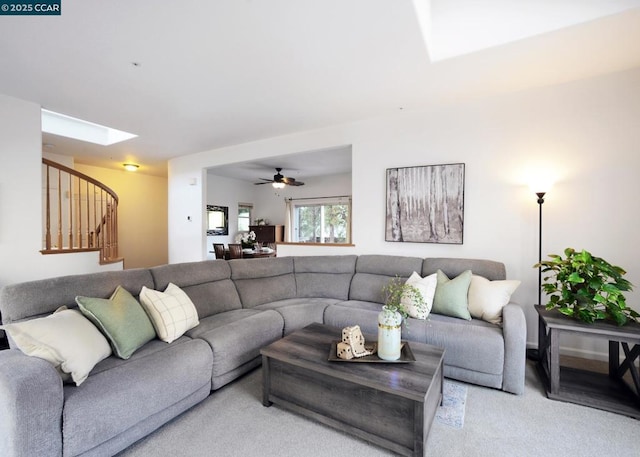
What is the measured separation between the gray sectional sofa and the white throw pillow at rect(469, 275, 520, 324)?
9 cm

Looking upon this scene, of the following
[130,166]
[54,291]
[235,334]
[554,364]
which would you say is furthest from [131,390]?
[130,166]

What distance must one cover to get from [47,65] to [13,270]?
2.18 meters

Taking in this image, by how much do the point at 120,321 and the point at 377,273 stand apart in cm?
249

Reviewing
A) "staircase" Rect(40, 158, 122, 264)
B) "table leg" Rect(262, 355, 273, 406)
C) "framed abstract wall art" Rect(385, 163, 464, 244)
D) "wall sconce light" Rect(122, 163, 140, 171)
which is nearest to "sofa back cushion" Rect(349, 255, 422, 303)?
"framed abstract wall art" Rect(385, 163, 464, 244)

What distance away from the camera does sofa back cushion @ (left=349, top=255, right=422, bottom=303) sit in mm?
3248

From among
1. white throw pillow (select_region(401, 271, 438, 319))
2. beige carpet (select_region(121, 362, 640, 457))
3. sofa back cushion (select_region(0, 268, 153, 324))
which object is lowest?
beige carpet (select_region(121, 362, 640, 457))

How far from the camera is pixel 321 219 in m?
8.02

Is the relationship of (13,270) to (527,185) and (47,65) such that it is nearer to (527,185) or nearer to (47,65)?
(47,65)

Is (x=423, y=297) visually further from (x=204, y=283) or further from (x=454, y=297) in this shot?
(x=204, y=283)

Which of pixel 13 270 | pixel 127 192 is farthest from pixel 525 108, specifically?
pixel 127 192

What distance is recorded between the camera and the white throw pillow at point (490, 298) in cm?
249

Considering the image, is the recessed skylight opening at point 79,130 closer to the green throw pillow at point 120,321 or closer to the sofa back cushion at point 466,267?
the green throw pillow at point 120,321

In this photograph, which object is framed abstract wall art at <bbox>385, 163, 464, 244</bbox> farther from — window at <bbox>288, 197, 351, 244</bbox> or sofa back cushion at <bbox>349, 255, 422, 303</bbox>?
window at <bbox>288, 197, 351, 244</bbox>

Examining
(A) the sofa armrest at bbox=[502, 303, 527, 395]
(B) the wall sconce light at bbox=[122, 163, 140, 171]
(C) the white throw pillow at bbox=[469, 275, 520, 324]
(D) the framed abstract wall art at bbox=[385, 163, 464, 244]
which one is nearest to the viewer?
(A) the sofa armrest at bbox=[502, 303, 527, 395]
